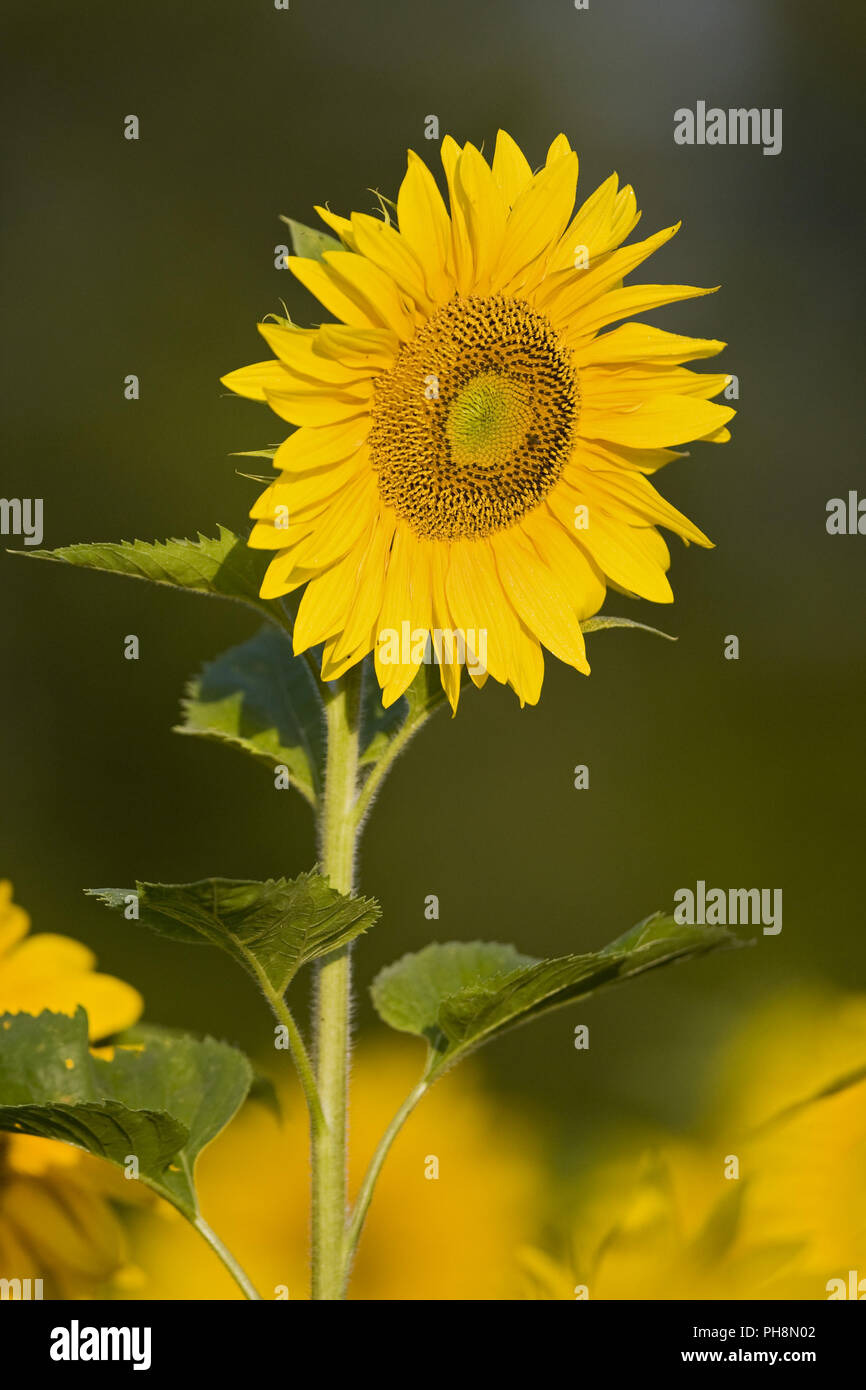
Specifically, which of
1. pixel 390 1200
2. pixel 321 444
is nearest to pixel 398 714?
pixel 321 444

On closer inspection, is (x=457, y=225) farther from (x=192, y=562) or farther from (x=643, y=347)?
(x=192, y=562)

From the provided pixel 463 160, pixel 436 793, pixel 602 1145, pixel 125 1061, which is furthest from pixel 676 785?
pixel 463 160

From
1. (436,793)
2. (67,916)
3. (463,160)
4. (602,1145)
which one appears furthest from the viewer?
(436,793)

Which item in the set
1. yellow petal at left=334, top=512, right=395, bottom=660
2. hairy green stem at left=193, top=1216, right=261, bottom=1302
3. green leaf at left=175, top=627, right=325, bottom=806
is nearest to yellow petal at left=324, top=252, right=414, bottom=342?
yellow petal at left=334, top=512, right=395, bottom=660

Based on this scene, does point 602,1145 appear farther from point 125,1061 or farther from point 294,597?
point 294,597

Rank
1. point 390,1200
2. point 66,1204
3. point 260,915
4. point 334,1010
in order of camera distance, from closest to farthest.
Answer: point 260,915
point 334,1010
point 66,1204
point 390,1200

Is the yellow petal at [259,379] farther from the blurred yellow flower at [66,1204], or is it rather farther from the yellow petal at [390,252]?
the blurred yellow flower at [66,1204]
